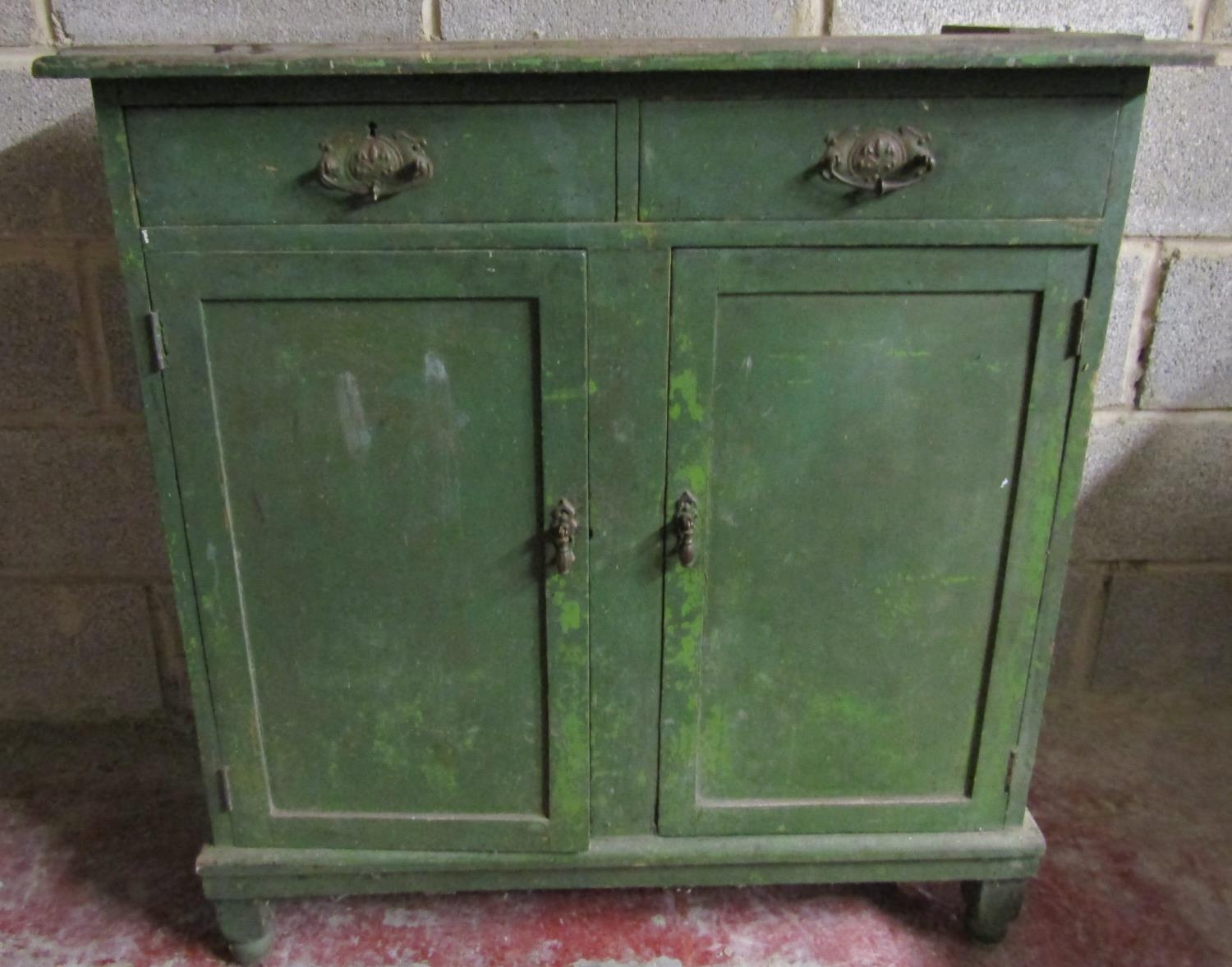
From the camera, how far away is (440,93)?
1.08 meters

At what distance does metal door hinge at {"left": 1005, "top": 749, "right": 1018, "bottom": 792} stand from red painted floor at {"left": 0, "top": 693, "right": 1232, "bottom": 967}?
1.00ft

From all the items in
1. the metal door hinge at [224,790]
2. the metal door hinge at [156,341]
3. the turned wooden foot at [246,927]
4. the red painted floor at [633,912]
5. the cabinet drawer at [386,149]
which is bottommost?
the red painted floor at [633,912]

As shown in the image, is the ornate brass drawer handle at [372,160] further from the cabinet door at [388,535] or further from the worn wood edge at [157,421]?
the worn wood edge at [157,421]

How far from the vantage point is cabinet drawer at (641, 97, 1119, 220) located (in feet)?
3.58

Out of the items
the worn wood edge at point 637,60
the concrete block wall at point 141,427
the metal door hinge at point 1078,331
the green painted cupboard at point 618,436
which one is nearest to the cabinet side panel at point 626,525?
the green painted cupboard at point 618,436

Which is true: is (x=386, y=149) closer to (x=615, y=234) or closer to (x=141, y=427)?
(x=615, y=234)

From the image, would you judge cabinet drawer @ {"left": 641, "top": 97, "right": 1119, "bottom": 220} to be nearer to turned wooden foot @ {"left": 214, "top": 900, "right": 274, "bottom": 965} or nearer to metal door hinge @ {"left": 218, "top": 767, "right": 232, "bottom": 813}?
metal door hinge @ {"left": 218, "top": 767, "right": 232, "bottom": 813}

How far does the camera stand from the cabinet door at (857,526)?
3.83ft

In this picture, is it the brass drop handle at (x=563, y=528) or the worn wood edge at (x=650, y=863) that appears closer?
the brass drop handle at (x=563, y=528)

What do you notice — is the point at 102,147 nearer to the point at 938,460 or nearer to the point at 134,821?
the point at 938,460

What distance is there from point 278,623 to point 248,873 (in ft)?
1.30

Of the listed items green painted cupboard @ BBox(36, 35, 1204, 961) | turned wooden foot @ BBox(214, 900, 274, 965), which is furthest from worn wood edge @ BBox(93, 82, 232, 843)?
turned wooden foot @ BBox(214, 900, 274, 965)

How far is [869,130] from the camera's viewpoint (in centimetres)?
109

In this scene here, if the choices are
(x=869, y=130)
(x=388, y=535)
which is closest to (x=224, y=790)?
(x=388, y=535)
